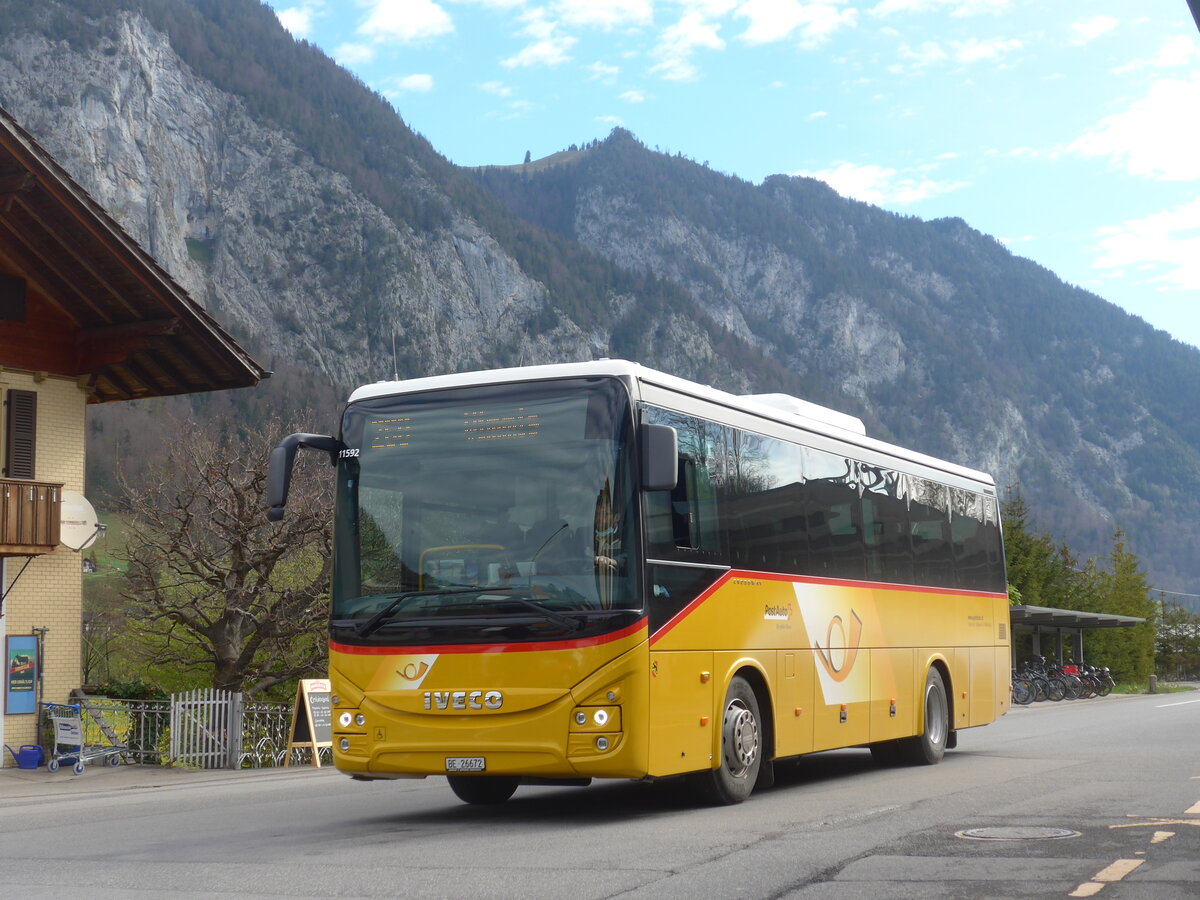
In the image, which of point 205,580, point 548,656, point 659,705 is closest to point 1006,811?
point 659,705

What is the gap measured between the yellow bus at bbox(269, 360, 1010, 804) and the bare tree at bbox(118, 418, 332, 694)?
A: 1329 cm

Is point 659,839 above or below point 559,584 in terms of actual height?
below

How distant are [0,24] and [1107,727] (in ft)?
450

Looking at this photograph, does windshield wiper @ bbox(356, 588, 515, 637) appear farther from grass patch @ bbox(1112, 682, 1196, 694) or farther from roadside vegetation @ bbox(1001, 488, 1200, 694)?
grass patch @ bbox(1112, 682, 1196, 694)

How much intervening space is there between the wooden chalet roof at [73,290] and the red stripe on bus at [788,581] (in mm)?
13054

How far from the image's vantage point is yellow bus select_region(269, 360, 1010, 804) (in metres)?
10.1

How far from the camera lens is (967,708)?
17641 millimetres

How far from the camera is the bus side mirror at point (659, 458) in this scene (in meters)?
10.0

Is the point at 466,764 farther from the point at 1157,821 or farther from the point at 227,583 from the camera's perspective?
the point at 227,583

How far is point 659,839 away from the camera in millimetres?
9312

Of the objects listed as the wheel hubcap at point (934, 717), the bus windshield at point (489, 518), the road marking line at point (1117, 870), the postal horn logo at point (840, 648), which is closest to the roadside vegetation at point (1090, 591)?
the wheel hubcap at point (934, 717)

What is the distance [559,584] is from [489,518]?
28.0 inches

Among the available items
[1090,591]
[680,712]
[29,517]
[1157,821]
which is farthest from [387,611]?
[1090,591]

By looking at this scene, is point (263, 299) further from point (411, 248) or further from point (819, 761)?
point (819, 761)
